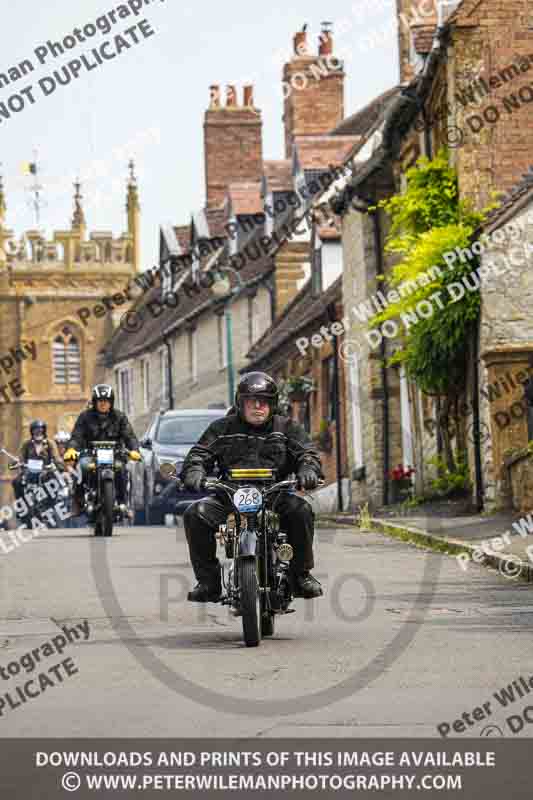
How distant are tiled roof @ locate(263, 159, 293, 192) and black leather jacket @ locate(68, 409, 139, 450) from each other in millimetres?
25275

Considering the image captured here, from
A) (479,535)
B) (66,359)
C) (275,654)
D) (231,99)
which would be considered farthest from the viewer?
(66,359)

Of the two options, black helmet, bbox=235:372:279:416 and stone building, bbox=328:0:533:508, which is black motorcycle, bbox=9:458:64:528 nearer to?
stone building, bbox=328:0:533:508

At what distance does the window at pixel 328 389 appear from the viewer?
37.6 m

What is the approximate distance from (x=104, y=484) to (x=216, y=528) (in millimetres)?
10452

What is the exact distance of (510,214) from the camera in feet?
71.6

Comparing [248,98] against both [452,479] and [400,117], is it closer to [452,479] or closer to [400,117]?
[400,117]

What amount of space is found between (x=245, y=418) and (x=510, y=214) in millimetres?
11715

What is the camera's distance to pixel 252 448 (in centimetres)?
1074

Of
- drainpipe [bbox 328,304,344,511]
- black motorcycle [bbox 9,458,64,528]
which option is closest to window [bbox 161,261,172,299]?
drainpipe [bbox 328,304,344,511]

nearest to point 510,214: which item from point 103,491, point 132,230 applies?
point 103,491

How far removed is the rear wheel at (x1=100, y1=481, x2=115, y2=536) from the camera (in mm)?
21016

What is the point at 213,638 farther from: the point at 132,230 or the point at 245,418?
the point at 132,230

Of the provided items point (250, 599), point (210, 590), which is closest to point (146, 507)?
point (210, 590)

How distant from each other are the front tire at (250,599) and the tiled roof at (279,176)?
36.5 m
